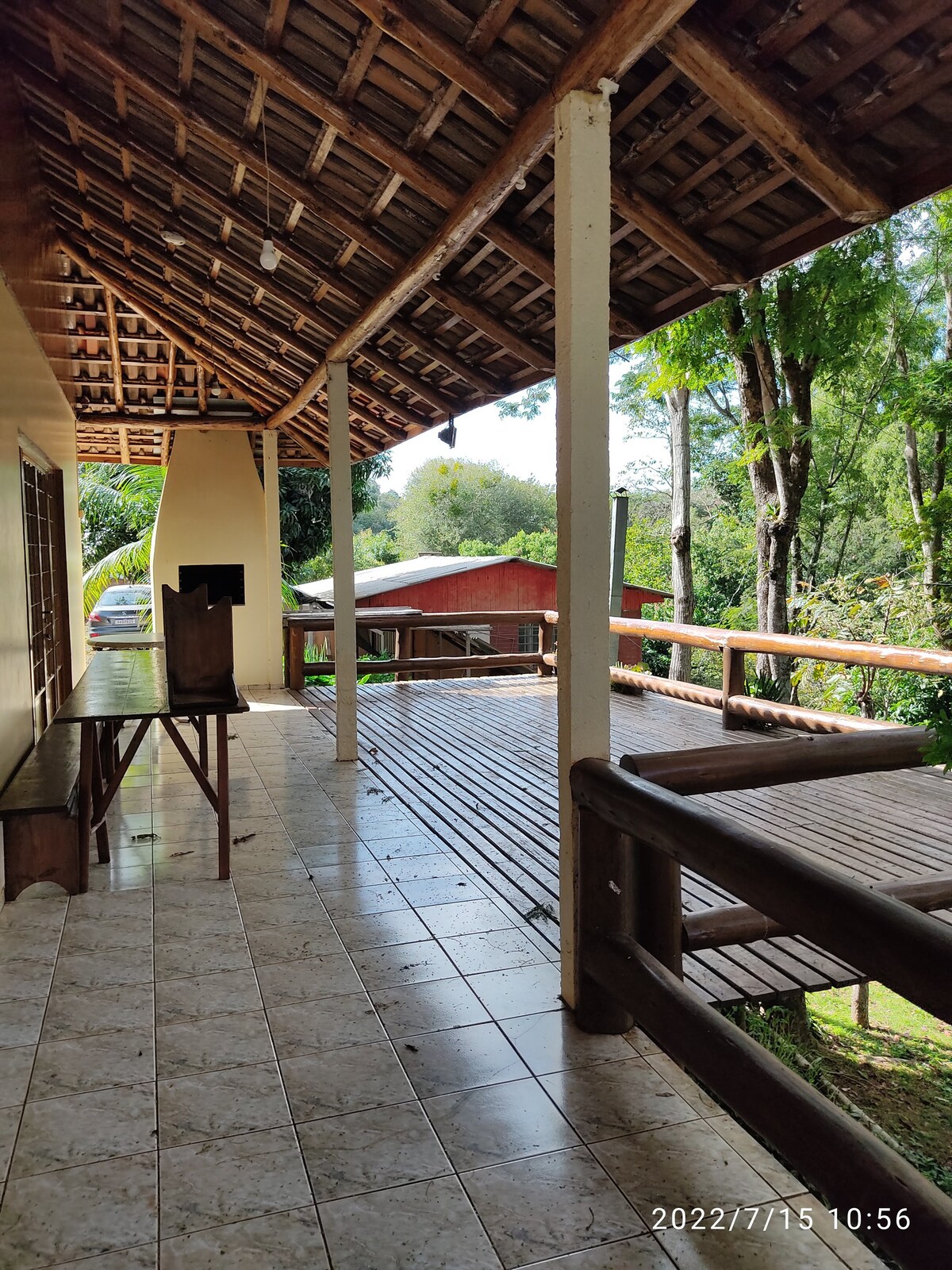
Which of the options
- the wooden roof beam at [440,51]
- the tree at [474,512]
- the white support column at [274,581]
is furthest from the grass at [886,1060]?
the tree at [474,512]

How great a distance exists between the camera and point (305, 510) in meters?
16.9

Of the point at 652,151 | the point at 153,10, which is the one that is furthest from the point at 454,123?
the point at 153,10

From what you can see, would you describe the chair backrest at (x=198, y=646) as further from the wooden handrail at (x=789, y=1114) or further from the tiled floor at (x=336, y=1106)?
the wooden handrail at (x=789, y=1114)

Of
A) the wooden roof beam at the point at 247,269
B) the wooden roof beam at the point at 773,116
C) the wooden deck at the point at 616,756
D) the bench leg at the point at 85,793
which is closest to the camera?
the wooden roof beam at the point at 773,116

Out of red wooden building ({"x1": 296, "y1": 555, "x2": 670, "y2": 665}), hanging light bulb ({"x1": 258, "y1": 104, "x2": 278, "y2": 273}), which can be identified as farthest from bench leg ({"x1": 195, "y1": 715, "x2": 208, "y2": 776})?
red wooden building ({"x1": 296, "y1": 555, "x2": 670, "y2": 665})

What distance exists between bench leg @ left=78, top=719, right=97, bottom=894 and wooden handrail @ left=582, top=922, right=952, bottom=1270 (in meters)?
2.40

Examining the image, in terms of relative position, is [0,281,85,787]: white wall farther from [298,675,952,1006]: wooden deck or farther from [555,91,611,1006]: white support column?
[555,91,611,1006]: white support column

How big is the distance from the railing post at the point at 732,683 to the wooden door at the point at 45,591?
16.1 feet

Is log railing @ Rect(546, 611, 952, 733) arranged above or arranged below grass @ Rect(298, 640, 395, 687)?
above

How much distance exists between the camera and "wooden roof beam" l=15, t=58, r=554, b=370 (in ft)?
13.7

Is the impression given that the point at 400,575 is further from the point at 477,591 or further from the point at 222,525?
the point at 222,525

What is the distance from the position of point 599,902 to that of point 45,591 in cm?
482

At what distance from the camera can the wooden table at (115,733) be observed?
3762 mm

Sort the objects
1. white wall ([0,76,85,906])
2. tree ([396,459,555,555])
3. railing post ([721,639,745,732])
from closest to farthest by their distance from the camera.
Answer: white wall ([0,76,85,906]) < railing post ([721,639,745,732]) < tree ([396,459,555,555])
